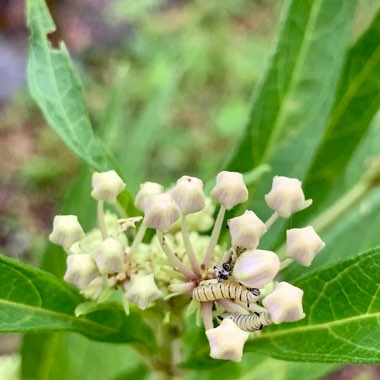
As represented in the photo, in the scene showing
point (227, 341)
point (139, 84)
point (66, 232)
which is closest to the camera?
point (227, 341)

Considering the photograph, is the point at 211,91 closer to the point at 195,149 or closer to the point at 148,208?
the point at 195,149

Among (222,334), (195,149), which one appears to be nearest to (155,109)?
(222,334)

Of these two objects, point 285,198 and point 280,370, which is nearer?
point 285,198

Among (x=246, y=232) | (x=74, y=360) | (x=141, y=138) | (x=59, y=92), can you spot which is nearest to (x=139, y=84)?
(x=141, y=138)

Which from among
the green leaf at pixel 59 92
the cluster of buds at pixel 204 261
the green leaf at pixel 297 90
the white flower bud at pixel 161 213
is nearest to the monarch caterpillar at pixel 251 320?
the cluster of buds at pixel 204 261

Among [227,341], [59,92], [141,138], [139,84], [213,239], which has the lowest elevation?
[227,341]

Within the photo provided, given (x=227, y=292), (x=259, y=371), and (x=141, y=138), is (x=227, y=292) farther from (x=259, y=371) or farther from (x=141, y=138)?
(x=141, y=138)

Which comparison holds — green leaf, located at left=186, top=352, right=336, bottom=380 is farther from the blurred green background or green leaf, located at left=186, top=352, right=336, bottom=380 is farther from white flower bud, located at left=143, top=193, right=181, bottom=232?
the blurred green background

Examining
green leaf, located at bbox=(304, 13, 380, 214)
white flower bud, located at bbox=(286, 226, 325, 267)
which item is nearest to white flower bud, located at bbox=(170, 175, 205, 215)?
white flower bud, located at bbox=(286, 226, 325, 267)
